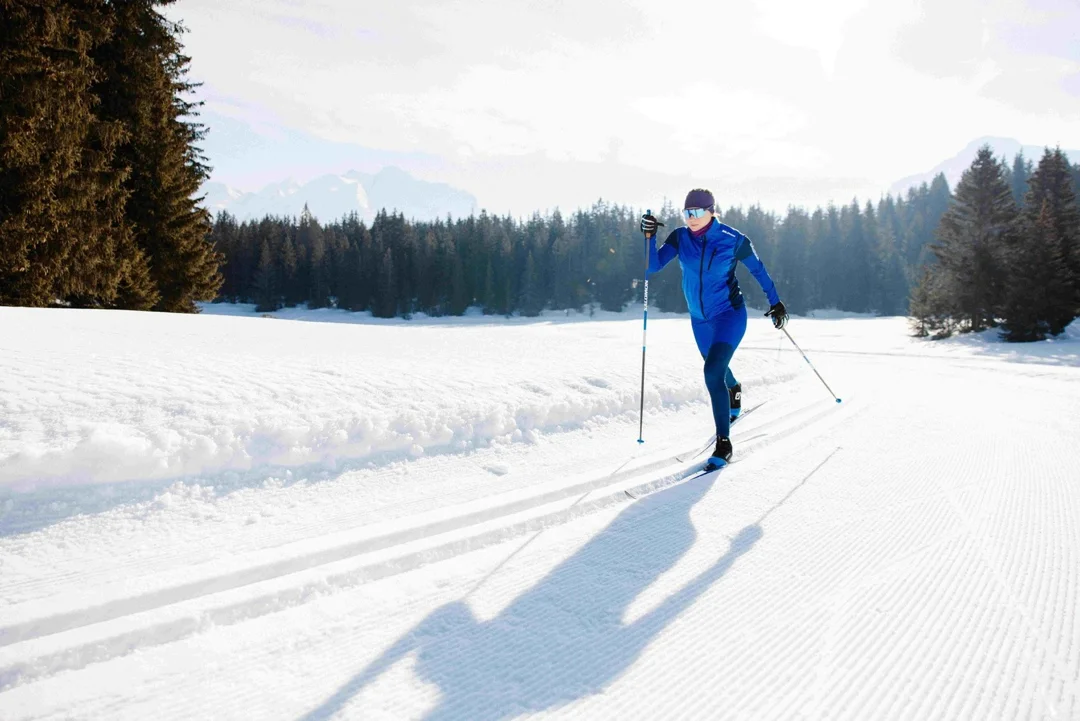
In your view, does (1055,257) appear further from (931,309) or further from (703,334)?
(703,334)

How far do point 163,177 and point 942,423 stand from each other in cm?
1737

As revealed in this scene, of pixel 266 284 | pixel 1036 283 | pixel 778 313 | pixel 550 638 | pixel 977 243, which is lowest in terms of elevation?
pixel 550 638

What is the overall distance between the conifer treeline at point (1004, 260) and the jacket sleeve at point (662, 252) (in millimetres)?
25731

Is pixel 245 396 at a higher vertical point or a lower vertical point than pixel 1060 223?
A: lower

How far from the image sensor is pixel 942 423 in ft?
20.3

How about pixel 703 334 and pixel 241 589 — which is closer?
pixel 241 589

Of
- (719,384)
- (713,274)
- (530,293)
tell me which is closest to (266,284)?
(530,293)

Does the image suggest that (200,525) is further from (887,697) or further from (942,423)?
(942,423)

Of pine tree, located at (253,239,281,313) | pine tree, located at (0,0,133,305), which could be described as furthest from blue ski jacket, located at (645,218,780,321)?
pine tree, located at (253,239,281,313)

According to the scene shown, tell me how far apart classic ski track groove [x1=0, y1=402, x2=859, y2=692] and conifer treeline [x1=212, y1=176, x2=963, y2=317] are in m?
68.3

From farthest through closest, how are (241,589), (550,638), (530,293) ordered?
(530,293), (241,589), (550,638)

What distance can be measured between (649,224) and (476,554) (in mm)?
3660

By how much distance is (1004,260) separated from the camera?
24438 mm

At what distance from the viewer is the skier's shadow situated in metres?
1.71
